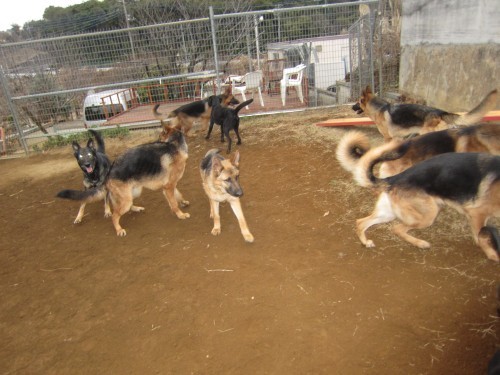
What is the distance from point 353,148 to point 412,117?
2.63 metres

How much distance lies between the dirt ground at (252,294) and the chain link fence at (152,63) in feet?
Result: 16.6

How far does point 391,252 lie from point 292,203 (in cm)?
163

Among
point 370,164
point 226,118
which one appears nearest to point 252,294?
point 370,164

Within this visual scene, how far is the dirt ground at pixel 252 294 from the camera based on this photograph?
2.60 metres

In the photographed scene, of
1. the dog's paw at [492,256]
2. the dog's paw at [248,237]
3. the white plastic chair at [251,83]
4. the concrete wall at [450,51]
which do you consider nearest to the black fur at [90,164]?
the dog's paw at [248,237]

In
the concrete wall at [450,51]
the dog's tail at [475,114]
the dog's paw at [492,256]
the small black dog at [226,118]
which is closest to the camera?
the dog's paw at [492,256]

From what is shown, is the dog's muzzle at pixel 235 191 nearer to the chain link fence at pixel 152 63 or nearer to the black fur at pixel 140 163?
the black fur at pixel 140 163

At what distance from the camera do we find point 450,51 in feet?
23.1

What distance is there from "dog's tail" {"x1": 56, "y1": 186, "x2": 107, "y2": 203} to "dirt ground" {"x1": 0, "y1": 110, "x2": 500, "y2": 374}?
22.8 inches

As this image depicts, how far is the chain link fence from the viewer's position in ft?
28.7

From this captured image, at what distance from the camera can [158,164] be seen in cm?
467

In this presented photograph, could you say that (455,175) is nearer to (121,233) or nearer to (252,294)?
(252,294)

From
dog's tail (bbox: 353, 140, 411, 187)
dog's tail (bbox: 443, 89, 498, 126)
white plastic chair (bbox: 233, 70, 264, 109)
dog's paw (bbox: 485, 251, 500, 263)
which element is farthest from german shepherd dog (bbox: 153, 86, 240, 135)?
dog's paw (bbox: 485, 251, 500, 263)

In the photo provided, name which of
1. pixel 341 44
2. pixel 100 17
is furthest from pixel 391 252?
pixel 100 17
